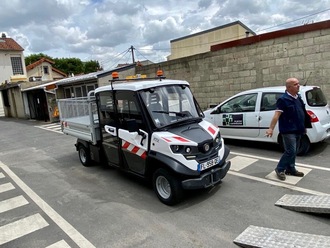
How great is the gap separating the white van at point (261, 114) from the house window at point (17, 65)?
124ft

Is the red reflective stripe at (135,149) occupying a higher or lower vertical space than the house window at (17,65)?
lower

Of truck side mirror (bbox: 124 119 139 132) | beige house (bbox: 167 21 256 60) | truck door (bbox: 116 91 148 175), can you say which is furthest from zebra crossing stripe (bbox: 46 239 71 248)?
beige house (bbox: 167 21 256 60)

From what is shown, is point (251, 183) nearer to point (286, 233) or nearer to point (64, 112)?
point (286, 233)

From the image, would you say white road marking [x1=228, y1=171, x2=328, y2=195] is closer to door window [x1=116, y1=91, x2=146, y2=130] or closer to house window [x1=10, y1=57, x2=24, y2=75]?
door window [x1=116, y1=91, x2=146, y2=130]

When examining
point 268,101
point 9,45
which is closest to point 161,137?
point 268,101

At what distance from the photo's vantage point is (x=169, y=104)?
4758 mm

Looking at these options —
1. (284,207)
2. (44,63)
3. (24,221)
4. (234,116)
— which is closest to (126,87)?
(24,221)

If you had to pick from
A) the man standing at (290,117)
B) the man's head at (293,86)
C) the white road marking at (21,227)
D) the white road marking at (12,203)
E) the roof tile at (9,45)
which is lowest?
the white road marking at (21,227)

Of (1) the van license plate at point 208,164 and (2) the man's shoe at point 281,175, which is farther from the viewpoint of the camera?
Answer: (2) the man's shoe at point 281,175

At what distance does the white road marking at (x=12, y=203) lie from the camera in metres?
4.76

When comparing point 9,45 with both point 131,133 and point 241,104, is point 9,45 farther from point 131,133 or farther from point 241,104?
point 131,133

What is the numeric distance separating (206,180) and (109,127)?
7.58 ft

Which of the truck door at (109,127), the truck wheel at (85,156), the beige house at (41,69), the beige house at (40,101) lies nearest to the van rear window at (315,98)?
the truck door at (109,127)

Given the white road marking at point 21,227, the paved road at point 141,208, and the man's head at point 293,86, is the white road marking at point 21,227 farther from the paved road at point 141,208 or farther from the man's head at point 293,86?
the man's head at point 293,86
